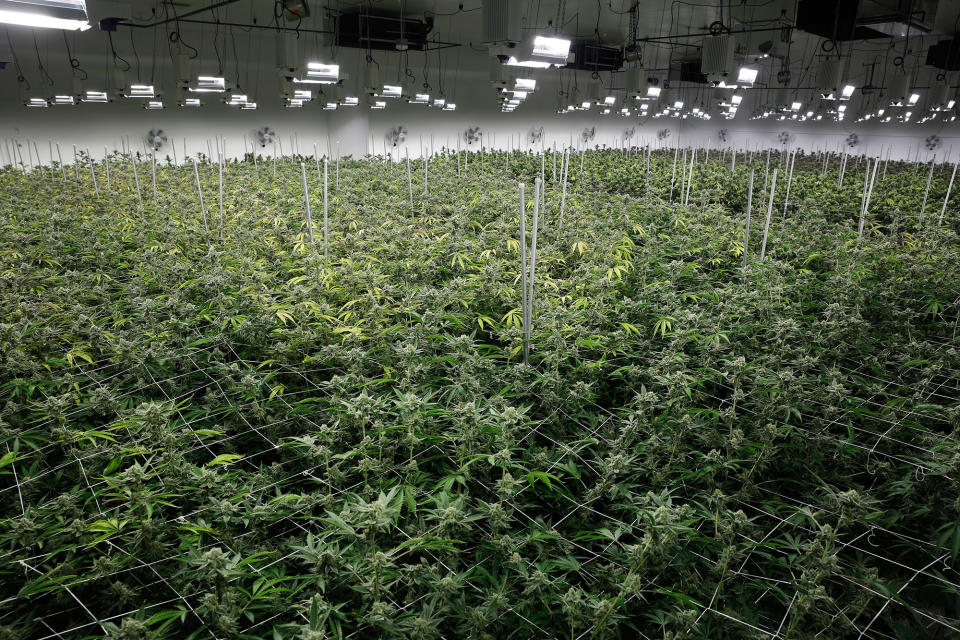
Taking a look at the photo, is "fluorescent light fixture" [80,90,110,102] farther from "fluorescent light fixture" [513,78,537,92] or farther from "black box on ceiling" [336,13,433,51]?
"fluorescent light fixture" [513,78,537,92]

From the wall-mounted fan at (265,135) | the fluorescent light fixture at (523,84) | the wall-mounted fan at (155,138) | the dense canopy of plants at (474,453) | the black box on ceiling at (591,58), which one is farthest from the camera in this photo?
the wall-mounted fan at (265,135)

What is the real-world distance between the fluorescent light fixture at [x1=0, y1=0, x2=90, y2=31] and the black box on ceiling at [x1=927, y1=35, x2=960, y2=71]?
48.5 feet

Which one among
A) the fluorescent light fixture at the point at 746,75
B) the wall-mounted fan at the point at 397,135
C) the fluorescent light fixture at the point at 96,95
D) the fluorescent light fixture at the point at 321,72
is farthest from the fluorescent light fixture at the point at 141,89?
the wall-mounted fan at the point at 397,135

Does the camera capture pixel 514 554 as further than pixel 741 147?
No

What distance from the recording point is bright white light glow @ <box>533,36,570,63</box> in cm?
439

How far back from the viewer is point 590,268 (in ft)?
11.8

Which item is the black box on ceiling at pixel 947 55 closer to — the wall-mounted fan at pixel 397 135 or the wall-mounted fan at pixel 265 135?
the wall-mounted fan at pixel 397 135

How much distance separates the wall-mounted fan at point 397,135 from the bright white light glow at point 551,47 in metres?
14.5

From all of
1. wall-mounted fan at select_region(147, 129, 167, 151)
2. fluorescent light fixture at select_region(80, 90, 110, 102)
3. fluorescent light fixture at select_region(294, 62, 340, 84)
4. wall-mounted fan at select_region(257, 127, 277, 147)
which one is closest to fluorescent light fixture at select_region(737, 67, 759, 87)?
fluorescent light fixture at select_region(294, 62, 340, 84)

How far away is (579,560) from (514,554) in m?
0.43

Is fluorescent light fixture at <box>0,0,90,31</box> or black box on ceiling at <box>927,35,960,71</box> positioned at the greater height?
black box on ceiling at <box>927,35,960,71</box>

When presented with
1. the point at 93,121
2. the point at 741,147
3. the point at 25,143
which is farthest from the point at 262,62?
the point at 741,147

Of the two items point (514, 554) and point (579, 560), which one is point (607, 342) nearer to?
point (579, 560)

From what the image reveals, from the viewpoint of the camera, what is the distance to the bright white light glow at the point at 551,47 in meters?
4.39
